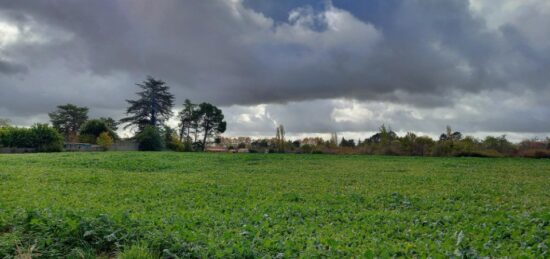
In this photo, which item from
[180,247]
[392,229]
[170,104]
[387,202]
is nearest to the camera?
[180,247]

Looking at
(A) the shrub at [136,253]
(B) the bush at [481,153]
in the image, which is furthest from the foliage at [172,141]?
(A) the shrub at [136,253]

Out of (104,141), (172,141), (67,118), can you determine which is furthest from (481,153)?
(67,118)

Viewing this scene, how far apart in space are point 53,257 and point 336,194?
5.81 meters

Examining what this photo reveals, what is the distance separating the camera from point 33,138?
33219 millimetres

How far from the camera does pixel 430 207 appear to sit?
6855 millimetres

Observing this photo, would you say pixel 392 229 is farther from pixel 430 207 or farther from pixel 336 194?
pixel 336 194

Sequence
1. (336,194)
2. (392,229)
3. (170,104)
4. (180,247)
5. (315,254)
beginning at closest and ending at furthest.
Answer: (315,254)
(180,247)
(392,229)
(336,194)
(170,104)

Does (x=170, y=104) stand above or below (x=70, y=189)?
above

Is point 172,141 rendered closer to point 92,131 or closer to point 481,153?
point 92,131

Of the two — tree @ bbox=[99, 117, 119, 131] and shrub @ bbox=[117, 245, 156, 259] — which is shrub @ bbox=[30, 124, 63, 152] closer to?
tree @ bbox=[99, 117, 119, 131]

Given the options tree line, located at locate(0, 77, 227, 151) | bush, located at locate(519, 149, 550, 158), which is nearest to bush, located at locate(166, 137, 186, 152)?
tree line, located at locate(0, 77, 227, 151)

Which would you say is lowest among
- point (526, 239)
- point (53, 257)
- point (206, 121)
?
point (53, 257)

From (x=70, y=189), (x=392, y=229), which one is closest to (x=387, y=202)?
(x=392, y=229)

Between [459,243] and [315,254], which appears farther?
[459,243]
